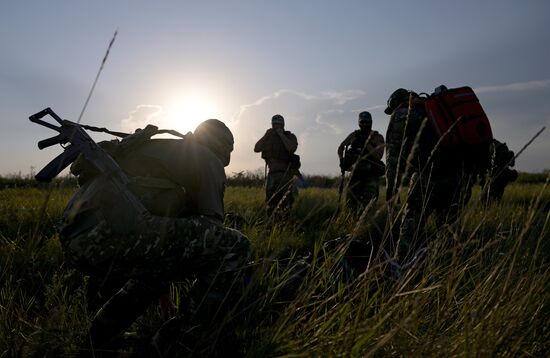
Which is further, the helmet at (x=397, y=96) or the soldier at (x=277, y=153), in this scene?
the soldier at (x=277, y=153)

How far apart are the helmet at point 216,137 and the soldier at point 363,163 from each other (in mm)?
3698

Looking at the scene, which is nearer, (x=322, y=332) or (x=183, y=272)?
(x=322, y=332)

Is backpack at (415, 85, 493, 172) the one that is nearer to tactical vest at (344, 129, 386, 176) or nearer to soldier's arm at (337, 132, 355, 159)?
tactical vest at (344, 129, 386, 176)

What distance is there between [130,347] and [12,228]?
340cm

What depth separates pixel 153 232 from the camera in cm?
219

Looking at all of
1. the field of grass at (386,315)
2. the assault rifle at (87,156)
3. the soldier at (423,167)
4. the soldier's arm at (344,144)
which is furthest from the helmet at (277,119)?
the assault rifle at (87,156)

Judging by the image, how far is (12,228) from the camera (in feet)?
16.0

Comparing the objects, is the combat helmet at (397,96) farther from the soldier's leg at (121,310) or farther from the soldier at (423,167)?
the soldier's leg at (121,310)

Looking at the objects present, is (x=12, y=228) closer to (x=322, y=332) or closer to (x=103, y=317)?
(x=103, y=317)

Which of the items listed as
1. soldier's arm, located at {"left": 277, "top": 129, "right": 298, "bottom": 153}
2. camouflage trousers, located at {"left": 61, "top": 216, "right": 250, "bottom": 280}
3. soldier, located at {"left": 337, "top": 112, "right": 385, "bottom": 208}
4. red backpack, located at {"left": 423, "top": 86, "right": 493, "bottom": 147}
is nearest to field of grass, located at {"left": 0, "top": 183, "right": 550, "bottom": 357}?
camouflage trousers, located at {"left": 61, "top": 216, "right": 250, "bottom": 280}

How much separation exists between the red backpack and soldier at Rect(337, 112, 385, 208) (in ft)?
7.98

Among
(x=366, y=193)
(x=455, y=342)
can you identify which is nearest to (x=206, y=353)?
(x=455, y=342)

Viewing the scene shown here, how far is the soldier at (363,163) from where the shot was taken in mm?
6418

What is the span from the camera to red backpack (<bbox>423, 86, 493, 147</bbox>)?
377cm
